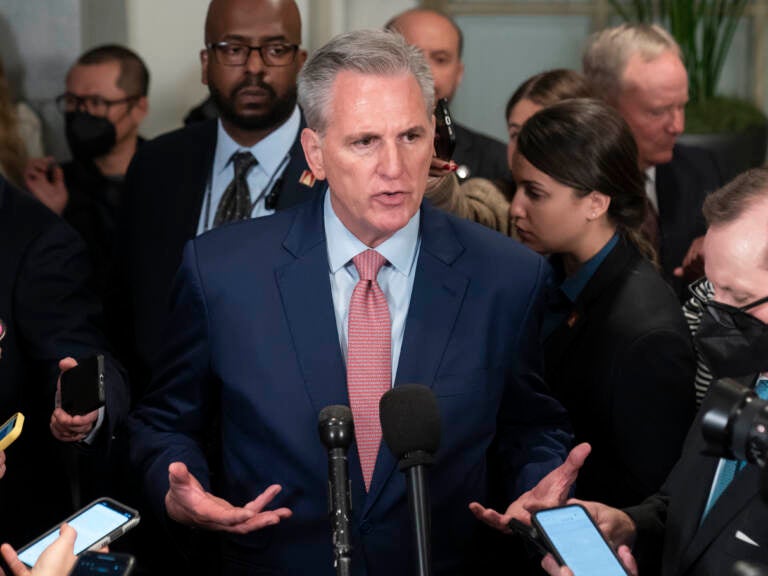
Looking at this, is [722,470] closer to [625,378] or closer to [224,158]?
[625,378]

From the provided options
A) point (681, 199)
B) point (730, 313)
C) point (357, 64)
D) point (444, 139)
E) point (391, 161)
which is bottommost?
point (681, 199)

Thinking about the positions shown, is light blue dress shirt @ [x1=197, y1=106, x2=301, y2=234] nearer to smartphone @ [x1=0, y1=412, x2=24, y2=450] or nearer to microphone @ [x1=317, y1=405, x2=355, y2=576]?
smartphone @ [x1=0, y1=412, x2=24, y2=450]

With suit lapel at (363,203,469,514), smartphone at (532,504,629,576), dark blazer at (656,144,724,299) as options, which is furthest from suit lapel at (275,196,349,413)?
dark blazer at (656,144,724,299)

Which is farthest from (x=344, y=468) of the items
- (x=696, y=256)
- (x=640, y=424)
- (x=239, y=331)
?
(x=696, y=256)

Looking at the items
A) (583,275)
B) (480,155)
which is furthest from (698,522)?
(480,155)

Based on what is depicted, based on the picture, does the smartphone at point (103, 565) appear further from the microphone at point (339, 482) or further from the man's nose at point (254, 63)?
the man's nose at point (254, 63)

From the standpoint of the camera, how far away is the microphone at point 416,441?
1706mm

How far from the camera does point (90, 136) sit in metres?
4.82

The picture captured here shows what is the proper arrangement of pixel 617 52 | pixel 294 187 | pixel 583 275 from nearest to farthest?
pixel 583 275
pixel 294 187
pixel 617 52

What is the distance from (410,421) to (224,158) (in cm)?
193

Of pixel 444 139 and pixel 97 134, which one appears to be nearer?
pixel 444 139

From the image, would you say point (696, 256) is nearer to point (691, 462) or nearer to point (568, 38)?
point (691, 462)

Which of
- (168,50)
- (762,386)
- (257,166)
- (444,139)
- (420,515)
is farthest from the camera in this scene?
(168,50)

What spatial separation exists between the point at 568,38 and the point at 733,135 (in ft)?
3.50
